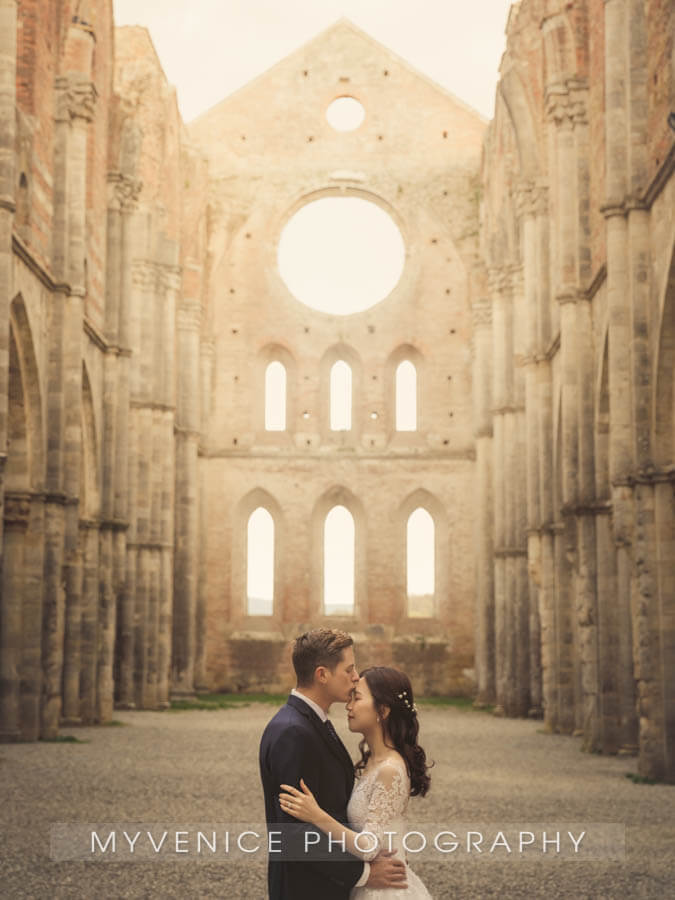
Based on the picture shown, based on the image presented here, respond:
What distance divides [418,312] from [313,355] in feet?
8.84

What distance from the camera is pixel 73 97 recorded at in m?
18.8

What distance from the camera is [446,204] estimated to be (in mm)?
31984

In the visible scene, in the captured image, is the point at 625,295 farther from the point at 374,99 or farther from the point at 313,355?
Result: the point at 374,99

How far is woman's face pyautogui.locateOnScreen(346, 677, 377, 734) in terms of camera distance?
3869 mm

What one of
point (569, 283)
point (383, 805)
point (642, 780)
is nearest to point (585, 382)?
point (569, 283)

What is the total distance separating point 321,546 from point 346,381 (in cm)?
397

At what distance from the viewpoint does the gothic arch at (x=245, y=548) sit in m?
31.0

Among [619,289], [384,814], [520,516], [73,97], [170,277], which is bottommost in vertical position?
[384,814]

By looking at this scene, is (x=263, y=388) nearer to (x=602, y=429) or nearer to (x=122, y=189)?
(x=122, y=189)

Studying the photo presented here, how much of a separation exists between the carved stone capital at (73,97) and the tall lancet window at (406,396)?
46.8 feet

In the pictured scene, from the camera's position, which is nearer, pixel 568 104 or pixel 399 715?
pixel 399 715

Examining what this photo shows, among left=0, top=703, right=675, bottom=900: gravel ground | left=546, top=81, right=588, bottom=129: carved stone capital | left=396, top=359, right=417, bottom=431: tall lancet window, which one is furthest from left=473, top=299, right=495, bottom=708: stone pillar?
left=546, top=81, right=588, bottom=129: carved stone capital

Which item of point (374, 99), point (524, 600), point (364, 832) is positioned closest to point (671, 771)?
point (364, 832)

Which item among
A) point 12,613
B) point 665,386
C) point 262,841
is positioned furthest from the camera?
point 12,613
